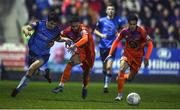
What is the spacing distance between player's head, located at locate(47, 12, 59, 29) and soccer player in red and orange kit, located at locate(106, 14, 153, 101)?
1.62 meters

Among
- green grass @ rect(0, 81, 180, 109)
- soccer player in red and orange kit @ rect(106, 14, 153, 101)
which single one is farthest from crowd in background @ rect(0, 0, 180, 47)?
soccer player in red and orange kit @ rect(106, 14, 153, 101)

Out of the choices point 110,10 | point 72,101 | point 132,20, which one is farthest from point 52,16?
point 110,10

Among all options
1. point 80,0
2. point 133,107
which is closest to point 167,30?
point 80,0

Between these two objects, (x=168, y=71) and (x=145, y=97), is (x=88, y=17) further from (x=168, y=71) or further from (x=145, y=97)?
(x=145, y=97)

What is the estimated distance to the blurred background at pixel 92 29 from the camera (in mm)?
26109

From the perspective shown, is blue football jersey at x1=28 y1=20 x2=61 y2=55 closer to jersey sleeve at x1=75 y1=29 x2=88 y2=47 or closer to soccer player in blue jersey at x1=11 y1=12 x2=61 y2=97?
soccer player in blue jersey at x1=11 y1=12 x2=61 y2=97

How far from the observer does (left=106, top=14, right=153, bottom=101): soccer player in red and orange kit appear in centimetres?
1596

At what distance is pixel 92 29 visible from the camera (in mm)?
27156

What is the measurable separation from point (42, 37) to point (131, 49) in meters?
2.37

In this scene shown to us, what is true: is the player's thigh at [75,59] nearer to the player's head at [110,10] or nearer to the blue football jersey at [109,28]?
the player's head at [110,10]

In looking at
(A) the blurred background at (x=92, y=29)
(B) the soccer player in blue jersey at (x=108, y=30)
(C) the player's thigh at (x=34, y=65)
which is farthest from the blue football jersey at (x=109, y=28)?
(A) the blurred background at (x=92, y=29)

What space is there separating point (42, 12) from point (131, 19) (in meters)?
12.3

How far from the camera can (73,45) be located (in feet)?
51.9

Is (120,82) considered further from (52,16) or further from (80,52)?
(52,16)
